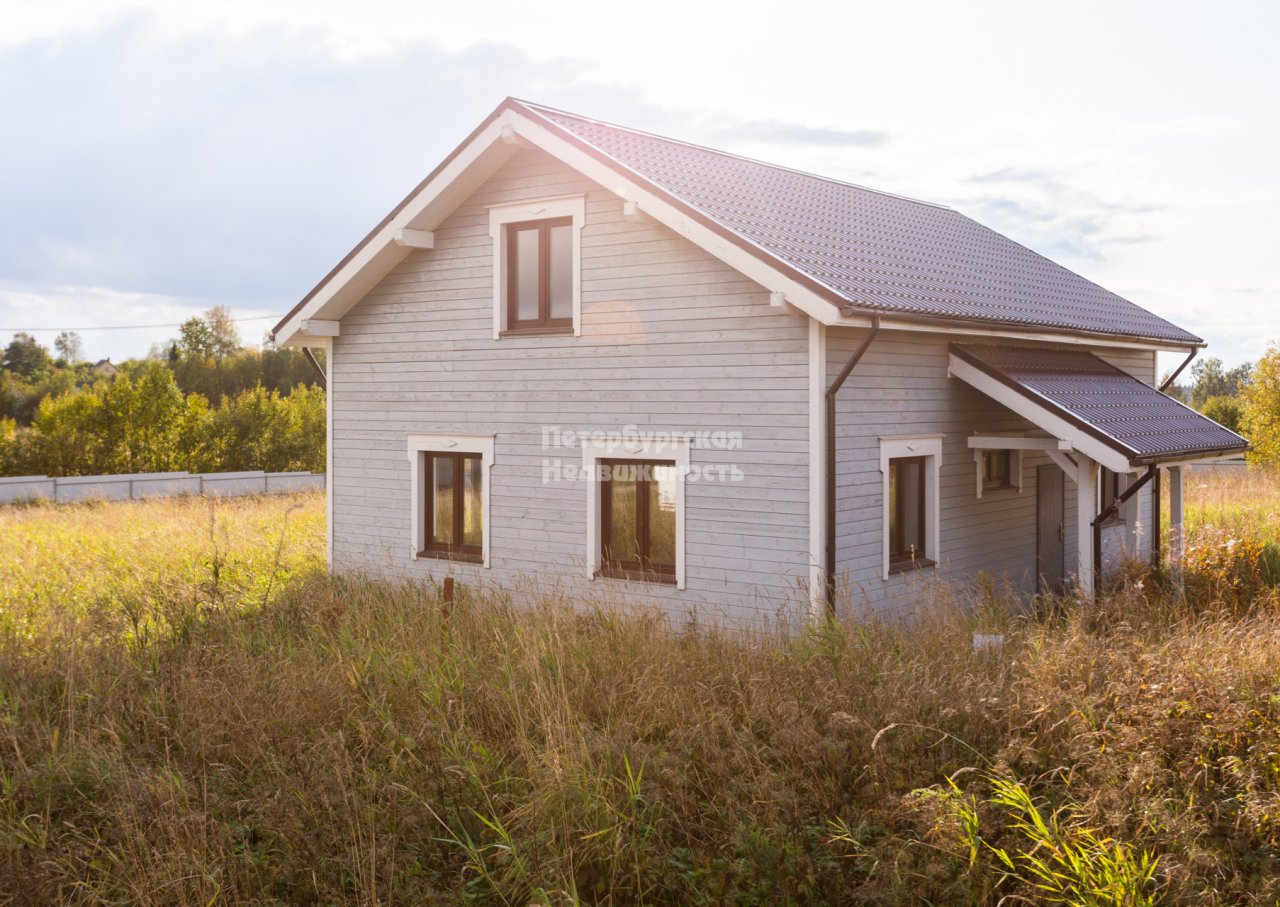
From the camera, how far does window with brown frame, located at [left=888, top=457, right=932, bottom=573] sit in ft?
38.5

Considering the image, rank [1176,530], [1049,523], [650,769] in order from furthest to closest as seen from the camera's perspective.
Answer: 1. [1049,523]
2. [1176,530]
3. [650,769]

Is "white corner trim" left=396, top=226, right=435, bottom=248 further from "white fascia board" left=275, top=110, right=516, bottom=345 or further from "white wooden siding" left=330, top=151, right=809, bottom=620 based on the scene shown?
"white wooden siding" left=330, top=151, right=809, bottom=620

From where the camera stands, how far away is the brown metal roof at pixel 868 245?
11141mm

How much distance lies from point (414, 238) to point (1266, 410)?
96.1 ft

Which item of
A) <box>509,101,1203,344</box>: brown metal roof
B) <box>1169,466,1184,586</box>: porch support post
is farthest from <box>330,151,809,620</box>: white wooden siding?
<box>1169,466,1184,586</box>: porch support post

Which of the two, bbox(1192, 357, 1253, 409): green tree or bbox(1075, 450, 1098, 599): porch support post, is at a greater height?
bbox(1192, 357, 1253, 409): green tree

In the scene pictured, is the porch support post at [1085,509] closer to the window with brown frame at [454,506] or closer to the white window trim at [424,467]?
the white window trim at [424,467]

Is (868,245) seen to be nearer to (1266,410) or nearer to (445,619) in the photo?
(445,619)

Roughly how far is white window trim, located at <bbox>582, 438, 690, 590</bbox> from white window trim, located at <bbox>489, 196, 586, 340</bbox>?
146 cm

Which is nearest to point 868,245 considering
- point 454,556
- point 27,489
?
point 454,556

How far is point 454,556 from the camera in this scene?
528 inches

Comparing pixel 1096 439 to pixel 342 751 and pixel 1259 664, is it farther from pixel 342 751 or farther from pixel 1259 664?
pixel 342 751

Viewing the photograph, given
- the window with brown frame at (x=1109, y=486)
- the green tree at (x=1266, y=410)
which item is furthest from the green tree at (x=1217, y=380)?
the window with brown frame at (x=1109, y=486)

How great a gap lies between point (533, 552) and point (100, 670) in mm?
5124
